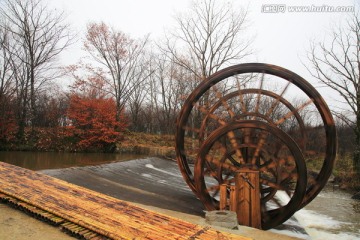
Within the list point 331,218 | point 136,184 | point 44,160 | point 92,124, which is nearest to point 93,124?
point 92,124

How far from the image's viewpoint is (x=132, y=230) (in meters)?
3.70

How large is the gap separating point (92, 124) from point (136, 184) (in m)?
13.1

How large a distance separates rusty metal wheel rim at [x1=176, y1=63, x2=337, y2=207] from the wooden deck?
301 centimetres

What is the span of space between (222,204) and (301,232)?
2549 millimetres

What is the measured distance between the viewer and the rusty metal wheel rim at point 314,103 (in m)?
6.88

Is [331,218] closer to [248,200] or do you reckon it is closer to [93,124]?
[248,200]

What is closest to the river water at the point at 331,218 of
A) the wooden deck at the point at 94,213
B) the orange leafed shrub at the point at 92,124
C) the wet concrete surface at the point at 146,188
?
the wet concrete surface at the point at 146,188

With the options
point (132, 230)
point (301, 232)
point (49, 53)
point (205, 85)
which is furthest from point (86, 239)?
point (49, 53)

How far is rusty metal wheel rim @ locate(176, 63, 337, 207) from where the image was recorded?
22.6ft

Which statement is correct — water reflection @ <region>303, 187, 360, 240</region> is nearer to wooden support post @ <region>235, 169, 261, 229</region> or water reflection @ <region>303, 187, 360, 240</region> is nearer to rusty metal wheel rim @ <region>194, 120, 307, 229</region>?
rusty metal wheel rim @ <region>194, 120, 307, 229</region>

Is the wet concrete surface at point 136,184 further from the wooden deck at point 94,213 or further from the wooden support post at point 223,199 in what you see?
the wooden deck at point 94,213

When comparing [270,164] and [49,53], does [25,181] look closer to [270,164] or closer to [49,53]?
[270,164]

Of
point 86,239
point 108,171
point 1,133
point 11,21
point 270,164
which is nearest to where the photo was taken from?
point 86,239

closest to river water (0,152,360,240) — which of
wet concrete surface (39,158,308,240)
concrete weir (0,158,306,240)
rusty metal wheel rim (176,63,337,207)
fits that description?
wet concrete surface (39,158,308,240)
